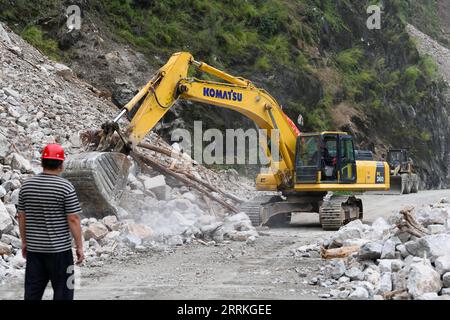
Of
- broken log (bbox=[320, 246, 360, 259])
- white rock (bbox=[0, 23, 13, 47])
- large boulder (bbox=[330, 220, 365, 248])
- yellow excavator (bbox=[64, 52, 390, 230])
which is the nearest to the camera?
broken log (bbox=[320, 246, 360, 259])

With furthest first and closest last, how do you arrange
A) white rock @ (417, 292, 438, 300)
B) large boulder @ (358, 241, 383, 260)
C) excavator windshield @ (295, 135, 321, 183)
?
1. excavator windshield @ (295, 135, 321, 183)
2. large boulder @ (358, 241, 383, 260)
3. white rock @ (417, 292, 438, 300)

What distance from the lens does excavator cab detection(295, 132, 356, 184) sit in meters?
13.5

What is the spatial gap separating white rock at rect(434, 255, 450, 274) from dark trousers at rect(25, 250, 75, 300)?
3.65m

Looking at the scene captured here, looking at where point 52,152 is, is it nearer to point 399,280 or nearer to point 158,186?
point 399,280

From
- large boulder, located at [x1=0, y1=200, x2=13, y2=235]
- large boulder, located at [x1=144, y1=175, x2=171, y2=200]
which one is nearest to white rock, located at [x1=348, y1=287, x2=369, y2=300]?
large boulder, located at [x1=0, y1=200, x2=13, y2=235]

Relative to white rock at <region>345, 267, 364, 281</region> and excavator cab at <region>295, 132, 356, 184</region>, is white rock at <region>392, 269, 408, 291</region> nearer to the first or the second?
white rock at <region>345, 267, 364, 281</region>

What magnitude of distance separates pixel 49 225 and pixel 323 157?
9155 mm

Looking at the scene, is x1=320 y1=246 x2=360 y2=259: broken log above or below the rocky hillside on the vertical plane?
below

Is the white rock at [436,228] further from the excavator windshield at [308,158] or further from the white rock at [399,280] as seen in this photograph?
the excavator windshield at [308,158]

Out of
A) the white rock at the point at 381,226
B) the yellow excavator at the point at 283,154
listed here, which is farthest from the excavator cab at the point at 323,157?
the white rock at the point at 381,226

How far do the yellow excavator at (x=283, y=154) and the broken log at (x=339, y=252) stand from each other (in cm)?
377

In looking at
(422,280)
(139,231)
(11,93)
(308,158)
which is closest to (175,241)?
(139,231)

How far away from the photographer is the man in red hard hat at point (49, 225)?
5051 millimetres
